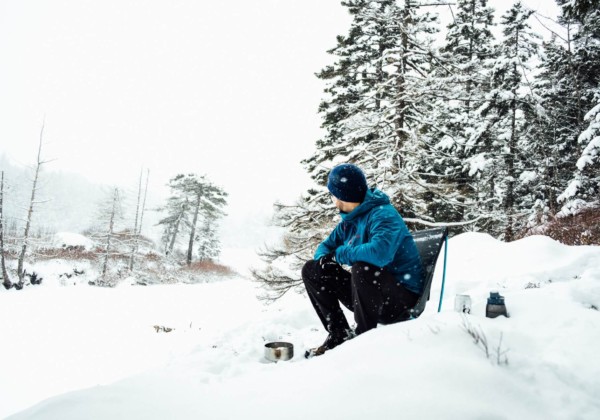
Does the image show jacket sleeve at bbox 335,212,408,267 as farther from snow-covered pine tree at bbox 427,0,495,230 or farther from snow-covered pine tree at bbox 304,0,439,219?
snow-covered pine tree at bbox 427,0,495,230

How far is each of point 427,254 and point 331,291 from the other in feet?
2.95

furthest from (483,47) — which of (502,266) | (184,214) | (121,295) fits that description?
(184,214)

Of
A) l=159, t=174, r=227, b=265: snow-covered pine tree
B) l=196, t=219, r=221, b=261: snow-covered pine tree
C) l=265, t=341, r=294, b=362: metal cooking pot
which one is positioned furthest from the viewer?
l=196, t=219, r=221, b=261: snow-covered pine tree

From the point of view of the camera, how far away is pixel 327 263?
9.91ft

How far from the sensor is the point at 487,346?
5.48 ft

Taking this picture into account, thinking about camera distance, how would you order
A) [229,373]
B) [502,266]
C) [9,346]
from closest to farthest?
[229,373] < [502,266] < [9,346]

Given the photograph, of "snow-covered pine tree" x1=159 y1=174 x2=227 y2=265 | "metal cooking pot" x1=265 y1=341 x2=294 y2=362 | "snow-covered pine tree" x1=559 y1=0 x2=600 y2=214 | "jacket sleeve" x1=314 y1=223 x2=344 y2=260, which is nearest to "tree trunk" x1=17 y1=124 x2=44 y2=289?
"snow-covered pine tree" x1=159 y1=174 x2=227 y2=265

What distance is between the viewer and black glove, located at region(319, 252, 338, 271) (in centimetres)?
301

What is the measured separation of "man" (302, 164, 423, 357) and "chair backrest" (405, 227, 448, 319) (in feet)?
0.23

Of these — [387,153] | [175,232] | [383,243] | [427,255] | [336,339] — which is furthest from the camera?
[175,232]

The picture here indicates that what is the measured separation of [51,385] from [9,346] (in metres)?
4.82

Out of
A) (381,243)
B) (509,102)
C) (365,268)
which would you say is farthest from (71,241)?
(381,243)

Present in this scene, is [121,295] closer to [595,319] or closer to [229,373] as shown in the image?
[229,373]

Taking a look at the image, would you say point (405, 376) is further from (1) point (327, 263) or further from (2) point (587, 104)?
(2) point (587, 104)
